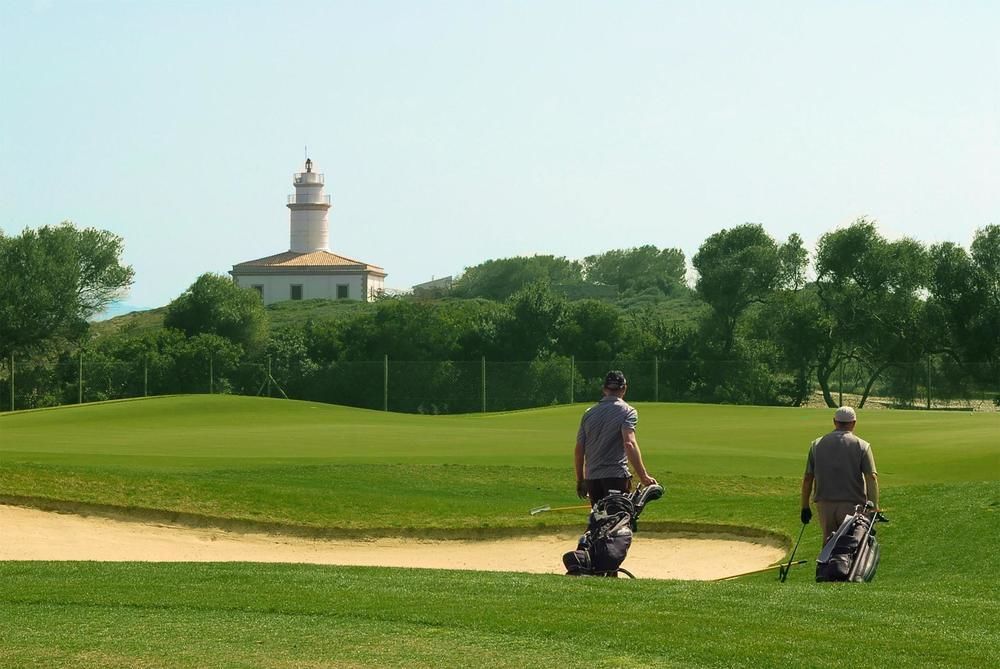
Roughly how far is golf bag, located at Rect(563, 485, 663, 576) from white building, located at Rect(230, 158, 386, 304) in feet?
364

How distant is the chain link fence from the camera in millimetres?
57531

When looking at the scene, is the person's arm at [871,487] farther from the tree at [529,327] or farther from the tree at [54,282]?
the tree at [54,282]

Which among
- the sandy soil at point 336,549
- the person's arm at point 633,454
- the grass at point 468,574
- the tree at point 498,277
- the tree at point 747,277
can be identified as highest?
the tree at point 498,277

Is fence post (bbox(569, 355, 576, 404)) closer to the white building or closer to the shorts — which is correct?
the shorts

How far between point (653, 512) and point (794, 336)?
49.9 meters

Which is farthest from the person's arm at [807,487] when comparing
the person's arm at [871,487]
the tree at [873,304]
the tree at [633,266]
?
the tree at [633,266]

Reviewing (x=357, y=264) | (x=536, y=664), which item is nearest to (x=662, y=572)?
(x=536, y=664)

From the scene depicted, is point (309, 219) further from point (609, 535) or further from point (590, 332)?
point (609, 535)

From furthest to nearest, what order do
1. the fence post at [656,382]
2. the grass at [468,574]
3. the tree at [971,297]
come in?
the tree at [971,297], the fence post at [656,382], the grass at [468,574]

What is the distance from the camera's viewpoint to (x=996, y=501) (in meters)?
16.9

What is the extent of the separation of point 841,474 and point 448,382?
4519 centimetres

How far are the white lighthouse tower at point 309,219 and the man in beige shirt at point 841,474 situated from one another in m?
115

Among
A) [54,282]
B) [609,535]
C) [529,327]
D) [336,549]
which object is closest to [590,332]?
[529,327]

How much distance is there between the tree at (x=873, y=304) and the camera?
68.7 meters
